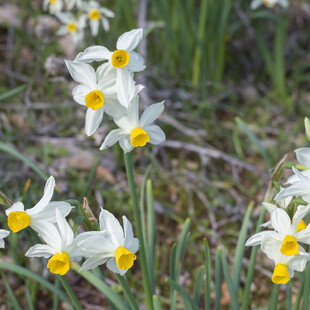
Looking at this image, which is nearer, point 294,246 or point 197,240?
point 294,246

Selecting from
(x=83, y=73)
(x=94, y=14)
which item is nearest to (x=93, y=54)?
(x=83, y=73)

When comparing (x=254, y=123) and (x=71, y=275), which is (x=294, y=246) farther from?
(x=254, y=123)

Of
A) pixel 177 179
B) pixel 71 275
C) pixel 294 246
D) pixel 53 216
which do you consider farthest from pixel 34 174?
pixel 294 246

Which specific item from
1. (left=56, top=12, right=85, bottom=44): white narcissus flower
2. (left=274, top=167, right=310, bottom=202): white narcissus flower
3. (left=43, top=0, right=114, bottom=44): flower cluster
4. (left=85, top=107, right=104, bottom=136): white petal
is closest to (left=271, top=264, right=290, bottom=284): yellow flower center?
(left=274, top=167, right=310, bottom=202): white narcissus flower

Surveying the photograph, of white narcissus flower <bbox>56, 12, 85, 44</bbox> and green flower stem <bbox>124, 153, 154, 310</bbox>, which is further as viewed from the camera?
white narcissus flower <bbox>56, 12, 85, 44</bbox>

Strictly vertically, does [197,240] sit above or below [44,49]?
below

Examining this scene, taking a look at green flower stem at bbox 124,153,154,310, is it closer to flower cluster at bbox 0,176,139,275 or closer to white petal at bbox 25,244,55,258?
flower cluster at bbox 0,176,139,275

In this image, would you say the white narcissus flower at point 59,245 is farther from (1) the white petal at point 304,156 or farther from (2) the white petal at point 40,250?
(1) the white petal at point 304,156
